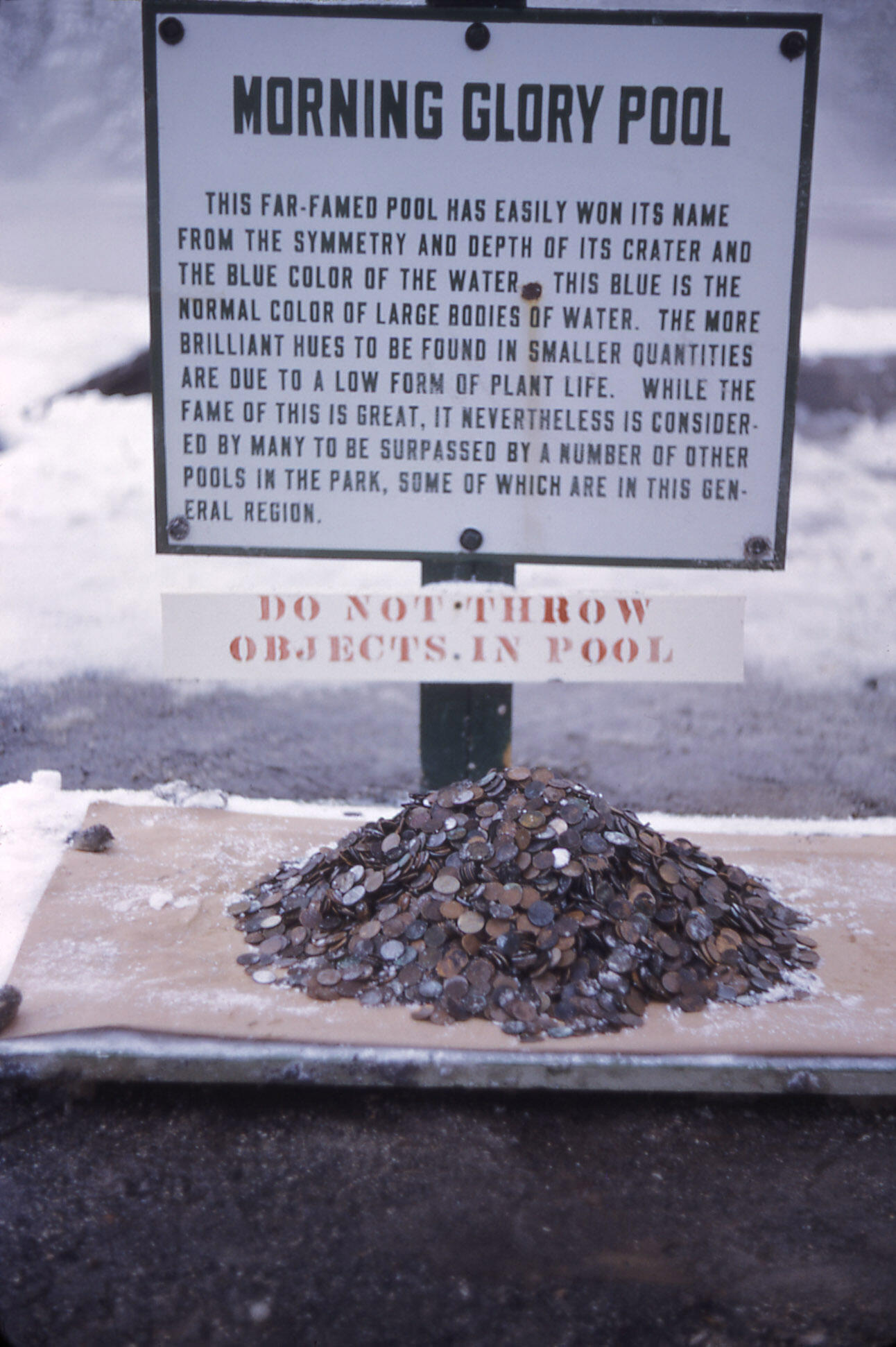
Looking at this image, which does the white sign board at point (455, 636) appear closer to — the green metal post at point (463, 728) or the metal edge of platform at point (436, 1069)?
the green metal post at point (463, 728)

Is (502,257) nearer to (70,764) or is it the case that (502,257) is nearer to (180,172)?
(180,172)

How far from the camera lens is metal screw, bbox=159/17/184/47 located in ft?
8.82

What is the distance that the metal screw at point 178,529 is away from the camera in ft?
9.38

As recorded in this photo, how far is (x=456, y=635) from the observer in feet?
9.24

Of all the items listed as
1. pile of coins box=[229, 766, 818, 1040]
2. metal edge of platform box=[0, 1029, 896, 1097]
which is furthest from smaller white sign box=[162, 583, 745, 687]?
metal edge of platform box=[0, 1029, 896, 1097]

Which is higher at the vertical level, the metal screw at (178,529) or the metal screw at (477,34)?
the metal screw at (477,34)

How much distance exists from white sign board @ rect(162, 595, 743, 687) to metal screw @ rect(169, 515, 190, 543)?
0.70ft

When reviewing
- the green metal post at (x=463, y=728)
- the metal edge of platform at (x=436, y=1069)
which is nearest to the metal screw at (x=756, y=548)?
the green metal post at (x=463, y=728)

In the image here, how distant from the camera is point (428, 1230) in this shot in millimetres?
1685

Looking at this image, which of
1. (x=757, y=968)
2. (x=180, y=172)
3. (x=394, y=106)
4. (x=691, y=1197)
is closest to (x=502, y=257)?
(x=394, y=106)

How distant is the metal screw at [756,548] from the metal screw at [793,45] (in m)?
1.24

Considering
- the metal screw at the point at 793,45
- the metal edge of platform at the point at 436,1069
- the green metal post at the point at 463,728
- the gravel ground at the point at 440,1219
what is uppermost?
the metal screw at the point at 793,45

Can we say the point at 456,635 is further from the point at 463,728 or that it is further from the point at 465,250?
the point at 465,250

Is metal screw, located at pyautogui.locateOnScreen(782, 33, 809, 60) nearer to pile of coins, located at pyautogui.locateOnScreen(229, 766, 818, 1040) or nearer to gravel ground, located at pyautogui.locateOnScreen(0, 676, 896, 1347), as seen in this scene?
pile of coins, located at pyautogui.locateOnScreen(229, 766, 818, 1040)
